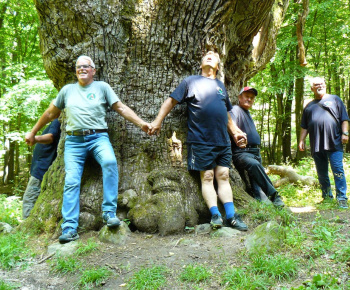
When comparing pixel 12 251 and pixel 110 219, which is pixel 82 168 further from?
pixel 12 251

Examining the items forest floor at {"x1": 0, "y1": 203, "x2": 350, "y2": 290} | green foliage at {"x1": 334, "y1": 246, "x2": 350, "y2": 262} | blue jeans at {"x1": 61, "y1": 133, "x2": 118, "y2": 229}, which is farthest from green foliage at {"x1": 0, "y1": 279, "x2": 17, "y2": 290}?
green foliage at {"x1": 334, "y1": 246, "x2": 350, "y2": 262}

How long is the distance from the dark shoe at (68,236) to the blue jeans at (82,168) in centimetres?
5

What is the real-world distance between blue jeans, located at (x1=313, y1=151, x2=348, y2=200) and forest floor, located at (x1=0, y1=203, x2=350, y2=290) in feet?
6.46

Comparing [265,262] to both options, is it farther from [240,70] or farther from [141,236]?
[240,70]

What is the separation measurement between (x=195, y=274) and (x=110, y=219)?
1.17 meters

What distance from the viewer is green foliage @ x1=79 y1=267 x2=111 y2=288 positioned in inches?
104

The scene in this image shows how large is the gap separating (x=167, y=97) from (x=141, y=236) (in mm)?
1903

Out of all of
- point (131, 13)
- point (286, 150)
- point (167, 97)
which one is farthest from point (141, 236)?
point (286, 150)

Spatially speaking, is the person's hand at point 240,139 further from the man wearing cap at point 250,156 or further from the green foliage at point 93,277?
the green foliage at point 93,277

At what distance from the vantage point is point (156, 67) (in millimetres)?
4043

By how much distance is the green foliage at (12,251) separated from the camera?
10.0ft

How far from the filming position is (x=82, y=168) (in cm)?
368

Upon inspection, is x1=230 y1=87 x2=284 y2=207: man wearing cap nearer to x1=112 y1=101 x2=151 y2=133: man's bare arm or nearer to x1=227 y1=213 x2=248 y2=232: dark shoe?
x1=227 y1=213 x2=248 y2=232: dark shoe

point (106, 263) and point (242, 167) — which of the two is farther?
point (242, 167)
